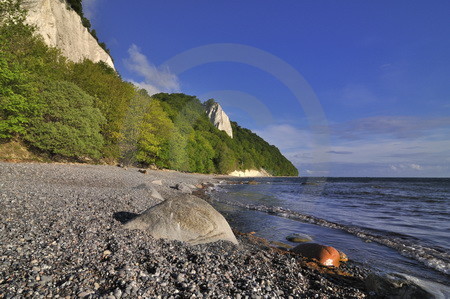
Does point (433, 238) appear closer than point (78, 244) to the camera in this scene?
No

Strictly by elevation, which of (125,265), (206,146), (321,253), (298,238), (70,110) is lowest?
(298,238)

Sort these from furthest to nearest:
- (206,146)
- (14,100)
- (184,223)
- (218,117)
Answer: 1. (218,117)
2. (206,146)
3. (14,100)
4. (184,223)

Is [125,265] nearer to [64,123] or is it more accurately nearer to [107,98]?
[64,123]

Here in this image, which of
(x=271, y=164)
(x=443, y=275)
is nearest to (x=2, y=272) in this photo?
(x=443, y=275)

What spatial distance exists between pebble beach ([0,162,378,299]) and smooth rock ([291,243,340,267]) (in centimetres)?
33

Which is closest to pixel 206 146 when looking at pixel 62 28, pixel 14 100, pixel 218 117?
pixel 62 28

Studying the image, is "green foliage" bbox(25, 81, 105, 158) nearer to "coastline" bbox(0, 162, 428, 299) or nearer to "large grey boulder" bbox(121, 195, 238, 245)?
"coastline" bbox(0, 162, 428, 299)

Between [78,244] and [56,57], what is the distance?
112 ft

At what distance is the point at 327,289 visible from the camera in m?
4.56

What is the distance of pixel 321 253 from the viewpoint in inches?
247

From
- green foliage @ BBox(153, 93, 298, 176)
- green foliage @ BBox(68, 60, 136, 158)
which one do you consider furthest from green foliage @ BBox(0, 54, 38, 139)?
green foliage @ BBox(153, 93, 298, 176)

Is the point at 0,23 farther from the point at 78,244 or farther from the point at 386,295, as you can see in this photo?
the point at 386,295

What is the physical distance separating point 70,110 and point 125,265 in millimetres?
25735

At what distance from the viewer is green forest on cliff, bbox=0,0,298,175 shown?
790 inches
